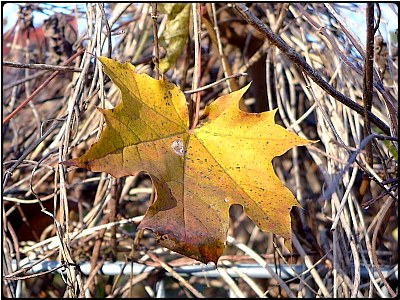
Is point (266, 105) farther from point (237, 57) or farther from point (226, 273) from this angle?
point (226, 273)

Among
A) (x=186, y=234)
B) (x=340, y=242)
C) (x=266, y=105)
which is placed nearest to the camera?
(x=186, y=234)

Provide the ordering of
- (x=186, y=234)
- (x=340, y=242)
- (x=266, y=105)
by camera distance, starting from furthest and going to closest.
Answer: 1. (x=266, y=105)
2. (x=340, y=242)
3. (x=186, y=234)

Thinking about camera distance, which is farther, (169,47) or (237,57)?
(237,57)

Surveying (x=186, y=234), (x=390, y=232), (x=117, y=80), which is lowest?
(x=390, y=232)

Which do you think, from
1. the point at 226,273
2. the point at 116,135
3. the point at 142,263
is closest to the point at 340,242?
the point at 226,273

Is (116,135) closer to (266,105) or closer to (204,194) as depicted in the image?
(204,194)

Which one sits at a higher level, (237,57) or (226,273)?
(237,57)
